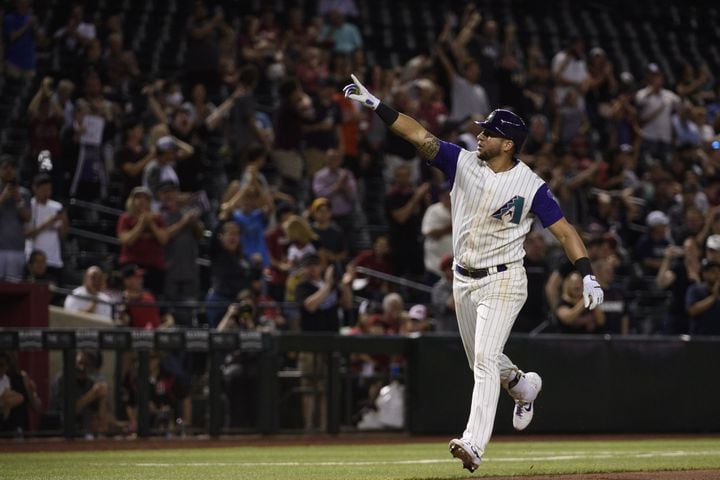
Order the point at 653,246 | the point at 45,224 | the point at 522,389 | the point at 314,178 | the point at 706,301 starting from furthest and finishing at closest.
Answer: the point at 653,246 < the point at 314,178 < the point at 706,301 < the point at 45,224 < the point at 522,389

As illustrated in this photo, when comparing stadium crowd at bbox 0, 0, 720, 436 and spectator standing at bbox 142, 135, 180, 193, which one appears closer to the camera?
stadium crowd at bbox 0, 0, 720, 436

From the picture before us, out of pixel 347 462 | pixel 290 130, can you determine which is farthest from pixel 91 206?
pixel 347 462

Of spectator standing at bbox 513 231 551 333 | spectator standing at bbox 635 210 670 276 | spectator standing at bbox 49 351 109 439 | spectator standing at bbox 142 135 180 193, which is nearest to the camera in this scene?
spectator standing at bbox 49 351 109 439

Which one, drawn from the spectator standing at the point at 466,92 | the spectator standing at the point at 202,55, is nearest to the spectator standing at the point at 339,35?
the spectator standing at the point at 466,92

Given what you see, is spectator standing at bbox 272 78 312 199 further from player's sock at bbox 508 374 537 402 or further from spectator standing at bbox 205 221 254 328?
player's sock at bbox 508 374 537 402

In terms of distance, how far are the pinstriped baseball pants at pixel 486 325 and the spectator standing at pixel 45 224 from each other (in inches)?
265

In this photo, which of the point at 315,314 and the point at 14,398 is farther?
the point at 315,314

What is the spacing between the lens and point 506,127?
794 cm

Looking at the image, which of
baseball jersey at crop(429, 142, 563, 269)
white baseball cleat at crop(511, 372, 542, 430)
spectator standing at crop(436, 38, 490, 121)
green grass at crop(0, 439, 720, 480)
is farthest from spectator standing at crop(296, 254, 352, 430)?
baseball jersey at crop(429, 142, 563, 269)

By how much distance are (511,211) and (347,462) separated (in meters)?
2.77

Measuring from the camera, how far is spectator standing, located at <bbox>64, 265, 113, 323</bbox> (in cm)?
1318

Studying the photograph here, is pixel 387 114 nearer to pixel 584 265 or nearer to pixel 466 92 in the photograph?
pixel 584 265

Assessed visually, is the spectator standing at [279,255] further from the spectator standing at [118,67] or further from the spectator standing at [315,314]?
the spectator standing at [118,67]

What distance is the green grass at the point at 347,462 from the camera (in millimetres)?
8461
